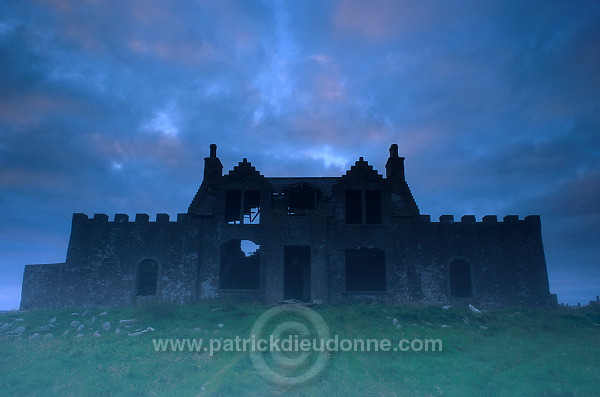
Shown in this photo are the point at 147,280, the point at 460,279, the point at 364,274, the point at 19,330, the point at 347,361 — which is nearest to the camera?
the point at 347,361

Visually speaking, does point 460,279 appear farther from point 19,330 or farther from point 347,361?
point 19,330

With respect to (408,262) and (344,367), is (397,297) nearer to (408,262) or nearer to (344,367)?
(408,262)

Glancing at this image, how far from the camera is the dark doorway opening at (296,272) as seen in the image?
2945 centimetres

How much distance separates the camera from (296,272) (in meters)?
30.8

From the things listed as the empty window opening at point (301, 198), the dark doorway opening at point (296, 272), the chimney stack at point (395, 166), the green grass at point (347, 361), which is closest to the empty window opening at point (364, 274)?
the dark doorway opening at point (296, 272)

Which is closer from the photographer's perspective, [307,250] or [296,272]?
[307,250]

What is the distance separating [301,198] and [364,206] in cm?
508

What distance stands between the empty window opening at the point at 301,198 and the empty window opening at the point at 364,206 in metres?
2.45

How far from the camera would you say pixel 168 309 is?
22484 mm

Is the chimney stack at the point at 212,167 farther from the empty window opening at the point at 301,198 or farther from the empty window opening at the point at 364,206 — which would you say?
the empty window opening at the point at 364,206

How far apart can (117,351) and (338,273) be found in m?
13.6

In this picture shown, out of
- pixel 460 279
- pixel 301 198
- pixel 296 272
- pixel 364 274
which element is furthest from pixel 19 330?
pixel 460 279

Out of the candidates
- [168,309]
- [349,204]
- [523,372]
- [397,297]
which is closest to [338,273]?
[397,297]

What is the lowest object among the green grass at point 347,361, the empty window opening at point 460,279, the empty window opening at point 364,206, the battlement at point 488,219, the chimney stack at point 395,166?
the green grass at point 347,361
